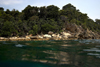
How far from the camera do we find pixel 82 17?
64.8 m

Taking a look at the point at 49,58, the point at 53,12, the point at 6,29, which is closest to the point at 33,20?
the point at 53,12

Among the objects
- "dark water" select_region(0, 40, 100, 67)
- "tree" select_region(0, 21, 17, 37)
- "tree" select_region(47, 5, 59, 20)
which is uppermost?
"tree" select_region(47, 5, 59, 20)

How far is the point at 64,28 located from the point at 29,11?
1933 cm

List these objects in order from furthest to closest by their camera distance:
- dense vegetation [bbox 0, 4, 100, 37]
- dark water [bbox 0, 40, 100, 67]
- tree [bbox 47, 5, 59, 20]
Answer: tree [bbox 47, 5, 59, 20], dense vegetation [bbox 0, 4, 100, 37], dark water [bbox 0, 40, 100, 67]

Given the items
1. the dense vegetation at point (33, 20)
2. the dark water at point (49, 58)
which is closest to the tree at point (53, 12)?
the dense vegetation at point (33, 20)

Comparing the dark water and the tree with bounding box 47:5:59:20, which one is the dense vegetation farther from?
the dark water

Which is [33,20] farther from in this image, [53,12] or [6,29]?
[6,29]

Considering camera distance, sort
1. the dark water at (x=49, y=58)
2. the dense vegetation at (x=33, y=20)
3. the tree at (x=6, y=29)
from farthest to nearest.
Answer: the dense vegetation at (x=33, y=20)
the tree at (x=6, y=29)
the dark water at (x=49, y=58)

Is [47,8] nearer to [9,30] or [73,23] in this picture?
[73,23]

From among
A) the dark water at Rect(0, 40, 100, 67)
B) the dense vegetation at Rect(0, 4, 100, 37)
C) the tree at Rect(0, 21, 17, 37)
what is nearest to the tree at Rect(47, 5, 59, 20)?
the dense vegetation at Rect(0, 4, 100, 37)

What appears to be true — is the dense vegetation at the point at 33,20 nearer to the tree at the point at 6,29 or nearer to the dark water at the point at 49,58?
the tree at the point at 6,29

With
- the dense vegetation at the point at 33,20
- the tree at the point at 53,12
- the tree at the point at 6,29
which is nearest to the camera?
the tree at the point at 6,29

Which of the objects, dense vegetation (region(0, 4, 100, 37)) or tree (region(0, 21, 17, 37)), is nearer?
tree (region(0, 21, 17, 37))

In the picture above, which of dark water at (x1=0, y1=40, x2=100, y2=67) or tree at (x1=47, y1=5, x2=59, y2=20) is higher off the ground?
tree at (x1=47, y1=5, x2=59, y2=20)
